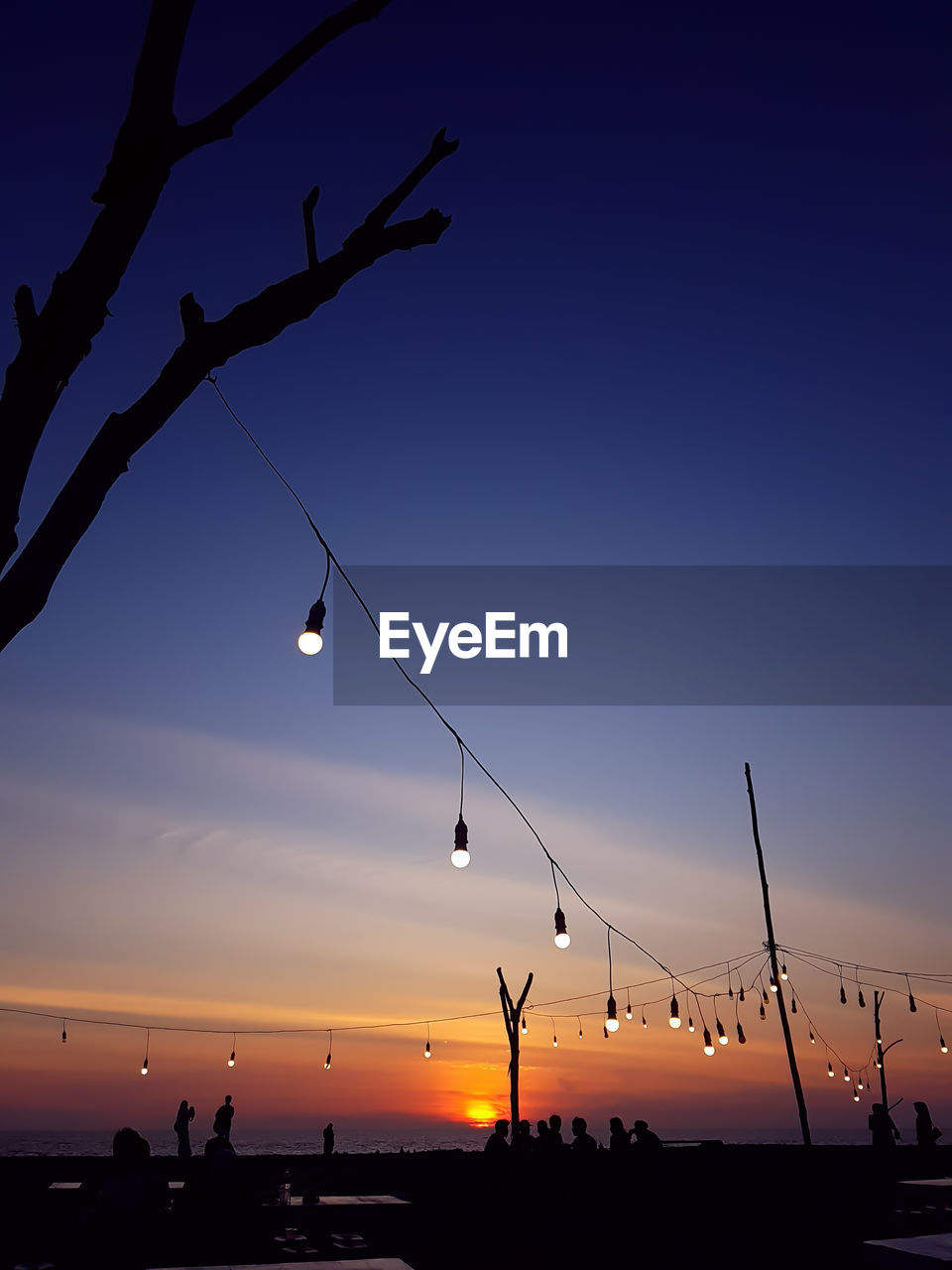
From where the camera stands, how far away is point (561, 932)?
40.8ft

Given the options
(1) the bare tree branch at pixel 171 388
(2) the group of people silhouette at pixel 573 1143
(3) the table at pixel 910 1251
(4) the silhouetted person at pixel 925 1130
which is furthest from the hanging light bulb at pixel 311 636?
(4) the silhouetted person at pixel 925 1130

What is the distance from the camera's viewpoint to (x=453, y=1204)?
15070mm

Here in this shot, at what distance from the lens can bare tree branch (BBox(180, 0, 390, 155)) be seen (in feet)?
12.0

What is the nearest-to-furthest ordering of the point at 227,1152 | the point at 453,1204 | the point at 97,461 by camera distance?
the point at 97,461
the point at 227,1152
the point at 453,1204

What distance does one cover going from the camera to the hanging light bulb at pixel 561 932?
1207cm

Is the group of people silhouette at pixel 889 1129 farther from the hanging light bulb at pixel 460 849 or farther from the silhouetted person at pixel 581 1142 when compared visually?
the hanging light bulb at pixel 460 849

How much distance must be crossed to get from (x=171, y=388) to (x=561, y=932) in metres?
10.1

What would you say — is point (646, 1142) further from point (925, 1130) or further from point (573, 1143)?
point (925, 1130)

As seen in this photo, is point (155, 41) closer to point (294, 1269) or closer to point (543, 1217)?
point (294, 1269)

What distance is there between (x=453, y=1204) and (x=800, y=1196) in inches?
237

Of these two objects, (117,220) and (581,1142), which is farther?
(581,1142)

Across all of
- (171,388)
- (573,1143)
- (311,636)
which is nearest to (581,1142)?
(573,1143)

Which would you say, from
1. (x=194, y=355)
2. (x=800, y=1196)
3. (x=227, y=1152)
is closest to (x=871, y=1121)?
(x=800, y=1196)

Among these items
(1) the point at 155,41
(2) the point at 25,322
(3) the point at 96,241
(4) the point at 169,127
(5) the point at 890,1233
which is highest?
(1) the point at 155,41
